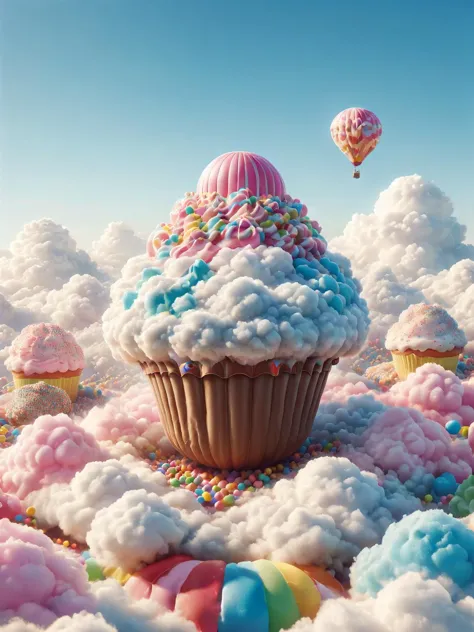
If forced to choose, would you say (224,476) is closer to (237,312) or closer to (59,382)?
(237,312)

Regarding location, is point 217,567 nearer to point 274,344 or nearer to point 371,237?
point 274,344

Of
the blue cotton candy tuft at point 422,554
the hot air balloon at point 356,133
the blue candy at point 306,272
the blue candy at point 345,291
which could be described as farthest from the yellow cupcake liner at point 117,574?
the hot air balloon at point 356,133

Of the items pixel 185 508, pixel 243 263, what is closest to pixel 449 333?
pixel 243 263

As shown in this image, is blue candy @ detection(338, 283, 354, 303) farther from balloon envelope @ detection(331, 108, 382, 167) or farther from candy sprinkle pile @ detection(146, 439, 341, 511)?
balloon envelope @ detection(331, 108, 382, 167)

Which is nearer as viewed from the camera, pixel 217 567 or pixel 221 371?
pixel 217 567

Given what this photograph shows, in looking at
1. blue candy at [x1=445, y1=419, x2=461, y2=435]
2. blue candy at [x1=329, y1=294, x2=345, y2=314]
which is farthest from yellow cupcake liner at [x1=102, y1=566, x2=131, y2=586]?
blue candy at [x1=445, y1=419, x2=461, y2=435]

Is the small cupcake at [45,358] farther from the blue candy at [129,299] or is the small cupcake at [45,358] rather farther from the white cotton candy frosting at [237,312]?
the blue candy at [129,299]

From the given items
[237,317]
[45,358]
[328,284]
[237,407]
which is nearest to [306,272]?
[328,284]
